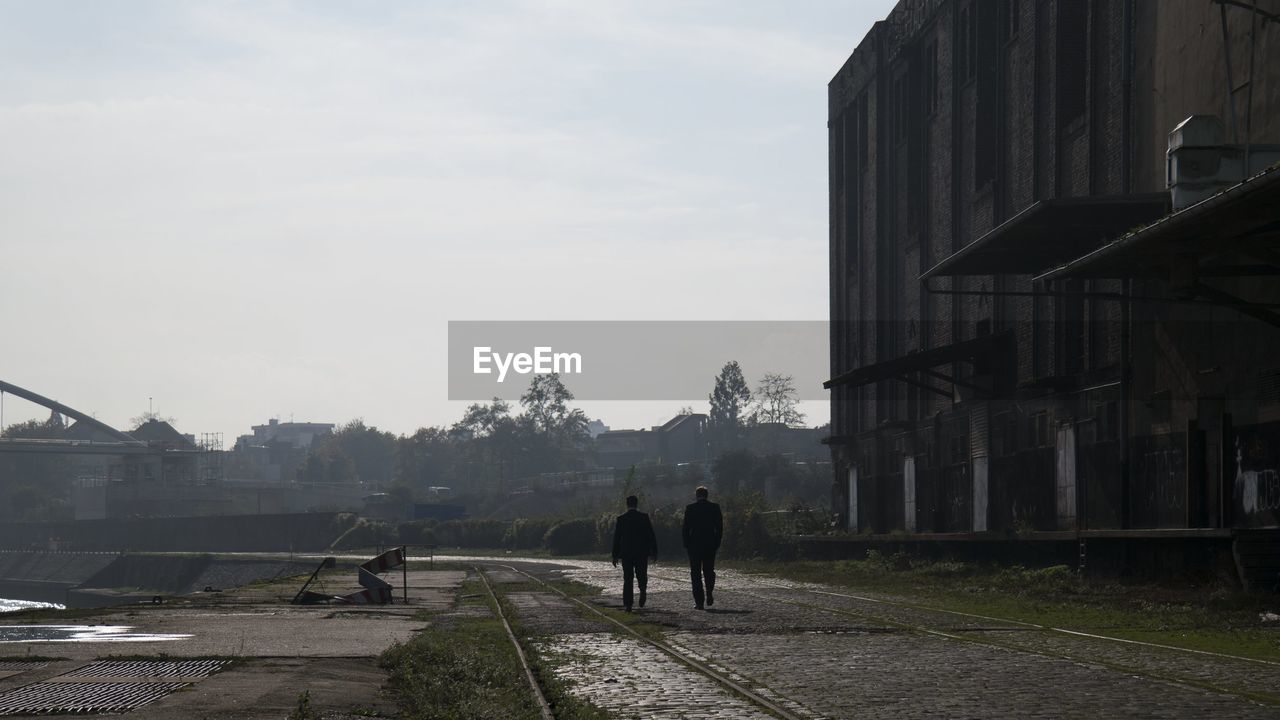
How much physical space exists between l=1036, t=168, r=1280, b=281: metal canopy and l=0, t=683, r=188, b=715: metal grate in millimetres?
11982

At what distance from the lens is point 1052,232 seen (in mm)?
27656

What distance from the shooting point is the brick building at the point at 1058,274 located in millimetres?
21797

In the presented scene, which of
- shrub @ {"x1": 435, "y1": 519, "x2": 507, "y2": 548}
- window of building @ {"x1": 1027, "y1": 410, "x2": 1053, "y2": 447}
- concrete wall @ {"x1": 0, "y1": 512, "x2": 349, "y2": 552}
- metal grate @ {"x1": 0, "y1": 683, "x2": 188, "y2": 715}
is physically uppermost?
window of building @ {"x1": 1027, "y1": 410, "x2": 1053, "y2": 447}

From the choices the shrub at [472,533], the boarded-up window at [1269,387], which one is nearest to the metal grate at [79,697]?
the boarded-up window at [1269,387]

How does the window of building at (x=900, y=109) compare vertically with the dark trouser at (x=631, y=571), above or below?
above

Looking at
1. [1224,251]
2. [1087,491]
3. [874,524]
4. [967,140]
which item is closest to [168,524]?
[874,524]

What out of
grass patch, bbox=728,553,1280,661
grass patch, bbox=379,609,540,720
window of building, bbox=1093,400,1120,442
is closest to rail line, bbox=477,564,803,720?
grass patch, bbox=379,609,540,720

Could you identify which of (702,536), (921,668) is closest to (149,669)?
(921,668)

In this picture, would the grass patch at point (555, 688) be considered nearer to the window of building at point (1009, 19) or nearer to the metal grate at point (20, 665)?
the metal grate at point (20, 665)

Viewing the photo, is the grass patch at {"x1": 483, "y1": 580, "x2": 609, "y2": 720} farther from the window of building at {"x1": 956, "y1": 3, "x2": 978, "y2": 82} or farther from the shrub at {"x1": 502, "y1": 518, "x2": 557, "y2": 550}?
the shrub at {"x1": 502, "y1": 518, "x2": 557, "y2": 550}

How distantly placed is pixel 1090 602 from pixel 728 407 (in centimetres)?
15633

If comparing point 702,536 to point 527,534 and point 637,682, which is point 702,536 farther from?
point 527,534

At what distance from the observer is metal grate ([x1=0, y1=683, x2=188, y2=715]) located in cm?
827

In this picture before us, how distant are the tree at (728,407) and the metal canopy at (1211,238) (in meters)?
152
